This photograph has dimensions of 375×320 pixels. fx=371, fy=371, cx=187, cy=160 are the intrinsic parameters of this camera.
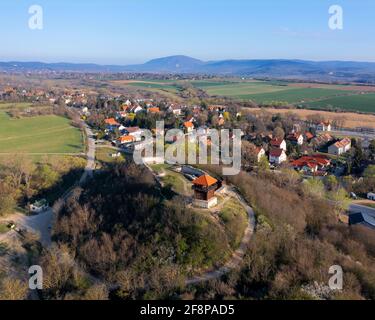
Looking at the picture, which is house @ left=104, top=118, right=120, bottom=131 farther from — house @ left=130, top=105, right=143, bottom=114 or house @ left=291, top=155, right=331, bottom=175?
house @ left=291, top=155, right=331, bottom=175

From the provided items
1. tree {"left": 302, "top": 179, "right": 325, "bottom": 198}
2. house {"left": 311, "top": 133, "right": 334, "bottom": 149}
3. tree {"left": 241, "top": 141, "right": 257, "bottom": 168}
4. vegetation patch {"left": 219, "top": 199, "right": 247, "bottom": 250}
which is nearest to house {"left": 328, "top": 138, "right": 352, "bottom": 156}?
house {"left": 311, "top": 133, "right": 334, "bottom": 149}

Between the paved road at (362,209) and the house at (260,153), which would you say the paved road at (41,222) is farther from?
the paved road at (362,209)

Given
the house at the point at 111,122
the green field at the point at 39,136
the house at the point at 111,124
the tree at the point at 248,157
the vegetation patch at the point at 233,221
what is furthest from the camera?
the house at the point at 111,122

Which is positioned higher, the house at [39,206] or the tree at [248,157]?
the tree at [248,157]

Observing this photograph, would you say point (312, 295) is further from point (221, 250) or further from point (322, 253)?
point (221, 250)

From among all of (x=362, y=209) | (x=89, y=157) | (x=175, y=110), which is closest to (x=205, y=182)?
(x=362, y=209)

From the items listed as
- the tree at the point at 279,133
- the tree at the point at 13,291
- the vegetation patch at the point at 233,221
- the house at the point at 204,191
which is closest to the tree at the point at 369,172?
the tree at the point at 279,133
